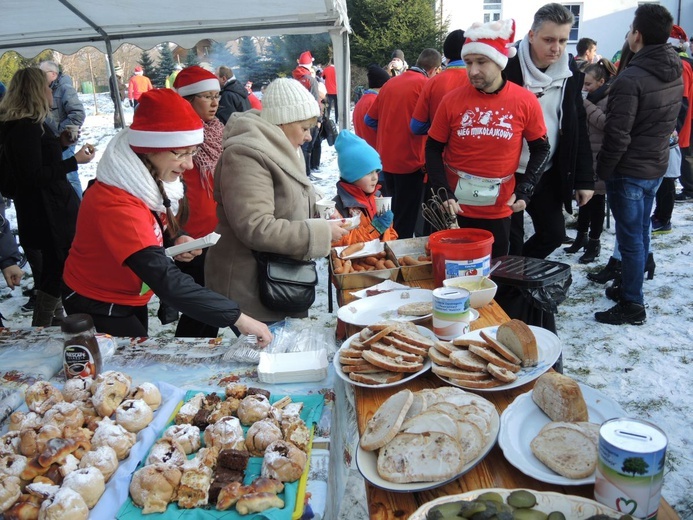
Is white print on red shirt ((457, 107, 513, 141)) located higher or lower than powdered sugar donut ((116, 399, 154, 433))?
higher

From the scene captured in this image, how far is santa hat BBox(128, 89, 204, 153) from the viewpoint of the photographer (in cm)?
205

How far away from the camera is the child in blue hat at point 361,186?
3217mm

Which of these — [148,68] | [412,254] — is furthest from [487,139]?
[148,68]

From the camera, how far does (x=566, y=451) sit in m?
1.20

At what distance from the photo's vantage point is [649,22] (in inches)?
139

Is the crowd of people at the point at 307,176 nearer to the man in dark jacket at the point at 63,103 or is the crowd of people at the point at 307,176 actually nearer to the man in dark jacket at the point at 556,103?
the man in dark jacket at the point at 556,103

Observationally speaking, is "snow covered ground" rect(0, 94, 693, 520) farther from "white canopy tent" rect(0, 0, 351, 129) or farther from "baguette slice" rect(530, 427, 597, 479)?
"white canopy tent" rect(0, 0, 351, 129)

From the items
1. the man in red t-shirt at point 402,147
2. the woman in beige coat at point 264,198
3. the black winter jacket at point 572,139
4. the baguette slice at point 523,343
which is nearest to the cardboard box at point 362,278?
the woman in beige coat at point 264,198

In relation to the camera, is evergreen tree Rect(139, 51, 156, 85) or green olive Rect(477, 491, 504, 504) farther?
evergreen tree Rect(139, 51, 156, 85)

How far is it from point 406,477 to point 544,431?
348 millimetres

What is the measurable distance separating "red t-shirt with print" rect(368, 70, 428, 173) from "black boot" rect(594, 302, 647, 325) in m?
2.08

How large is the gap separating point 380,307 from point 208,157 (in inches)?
72.4

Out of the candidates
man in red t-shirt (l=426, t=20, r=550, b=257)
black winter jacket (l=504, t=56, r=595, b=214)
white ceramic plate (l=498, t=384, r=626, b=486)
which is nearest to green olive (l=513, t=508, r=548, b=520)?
white ceramic plate (l=498, t=384, r=626, b=486)

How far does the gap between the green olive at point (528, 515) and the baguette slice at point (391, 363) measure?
632mm
